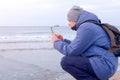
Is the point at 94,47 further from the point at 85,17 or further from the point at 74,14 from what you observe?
the point at 74,14

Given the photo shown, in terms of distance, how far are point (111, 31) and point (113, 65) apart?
19.9 inches

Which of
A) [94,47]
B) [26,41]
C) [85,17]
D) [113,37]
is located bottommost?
[26,41]

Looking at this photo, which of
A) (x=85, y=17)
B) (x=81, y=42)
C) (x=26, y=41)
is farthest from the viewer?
(x=26, y=41)

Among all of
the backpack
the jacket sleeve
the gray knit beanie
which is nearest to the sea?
the gray knit beanie

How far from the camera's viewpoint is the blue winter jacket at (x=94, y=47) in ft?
18.0

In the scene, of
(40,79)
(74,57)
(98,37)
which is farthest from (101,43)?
(40,79)

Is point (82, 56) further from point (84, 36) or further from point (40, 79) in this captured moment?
point (40, 79)

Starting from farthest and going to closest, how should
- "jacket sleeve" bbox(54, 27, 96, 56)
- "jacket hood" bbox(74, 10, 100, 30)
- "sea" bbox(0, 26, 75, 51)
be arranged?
"sea" bbox(0, 26, 75, 51) < "jacket hood" bbox(74, 10, 100, 30) < "jacket sleeve" bbox(54, 27, 96, 56)

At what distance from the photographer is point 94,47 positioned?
5.54 metres

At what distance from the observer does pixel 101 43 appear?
218 inches

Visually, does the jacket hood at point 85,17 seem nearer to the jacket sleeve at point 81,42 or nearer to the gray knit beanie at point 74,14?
the gray knit beanie at point 74,14

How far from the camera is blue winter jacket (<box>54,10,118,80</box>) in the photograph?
18.0ft

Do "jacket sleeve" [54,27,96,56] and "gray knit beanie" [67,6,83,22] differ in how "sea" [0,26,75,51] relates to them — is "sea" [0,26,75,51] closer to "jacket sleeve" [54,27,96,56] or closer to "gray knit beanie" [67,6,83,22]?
"gray knit beanie" [67,6,83,22]

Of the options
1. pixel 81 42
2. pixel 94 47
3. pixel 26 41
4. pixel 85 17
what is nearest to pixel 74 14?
pixel 85 17
